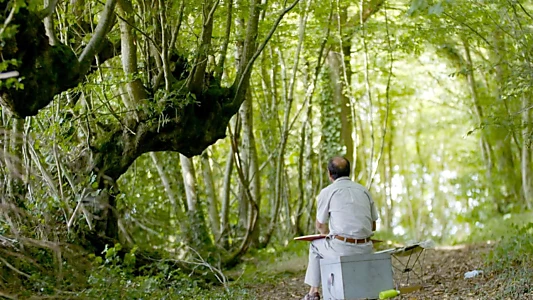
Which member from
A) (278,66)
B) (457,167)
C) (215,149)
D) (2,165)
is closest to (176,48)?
(2,165)

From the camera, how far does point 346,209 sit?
6410 mm

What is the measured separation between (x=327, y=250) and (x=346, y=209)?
460 mm

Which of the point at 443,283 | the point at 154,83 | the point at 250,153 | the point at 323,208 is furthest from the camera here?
the point at 250,153

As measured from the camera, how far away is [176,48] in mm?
8625

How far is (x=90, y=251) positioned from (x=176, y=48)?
2.79m

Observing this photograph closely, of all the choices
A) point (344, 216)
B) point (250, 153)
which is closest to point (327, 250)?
point (344, 216)

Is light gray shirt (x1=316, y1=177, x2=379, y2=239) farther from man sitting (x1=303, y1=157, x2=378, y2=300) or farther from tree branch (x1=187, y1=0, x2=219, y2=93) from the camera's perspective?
tree branch (x1=187, y1=0, x2=219, y2=93)

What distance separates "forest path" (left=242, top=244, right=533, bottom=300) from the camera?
7.79m

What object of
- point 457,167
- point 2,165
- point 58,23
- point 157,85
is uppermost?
point 58,23

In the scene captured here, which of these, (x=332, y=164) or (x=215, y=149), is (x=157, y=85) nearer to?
(x=332, y=164)

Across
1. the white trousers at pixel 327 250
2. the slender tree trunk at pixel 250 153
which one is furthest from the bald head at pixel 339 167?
the slender tree trunk at pixel 250 153

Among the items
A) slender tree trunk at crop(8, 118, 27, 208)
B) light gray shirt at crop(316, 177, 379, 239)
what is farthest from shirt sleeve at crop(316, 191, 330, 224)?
slender tree trunk at crop(8, 118, 27, 208)

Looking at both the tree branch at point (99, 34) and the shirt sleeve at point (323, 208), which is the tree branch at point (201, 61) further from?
the shirt sleeve at point (323, 208)

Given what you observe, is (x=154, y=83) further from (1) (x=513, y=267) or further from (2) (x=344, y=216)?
(1) (x=513, y=267)
